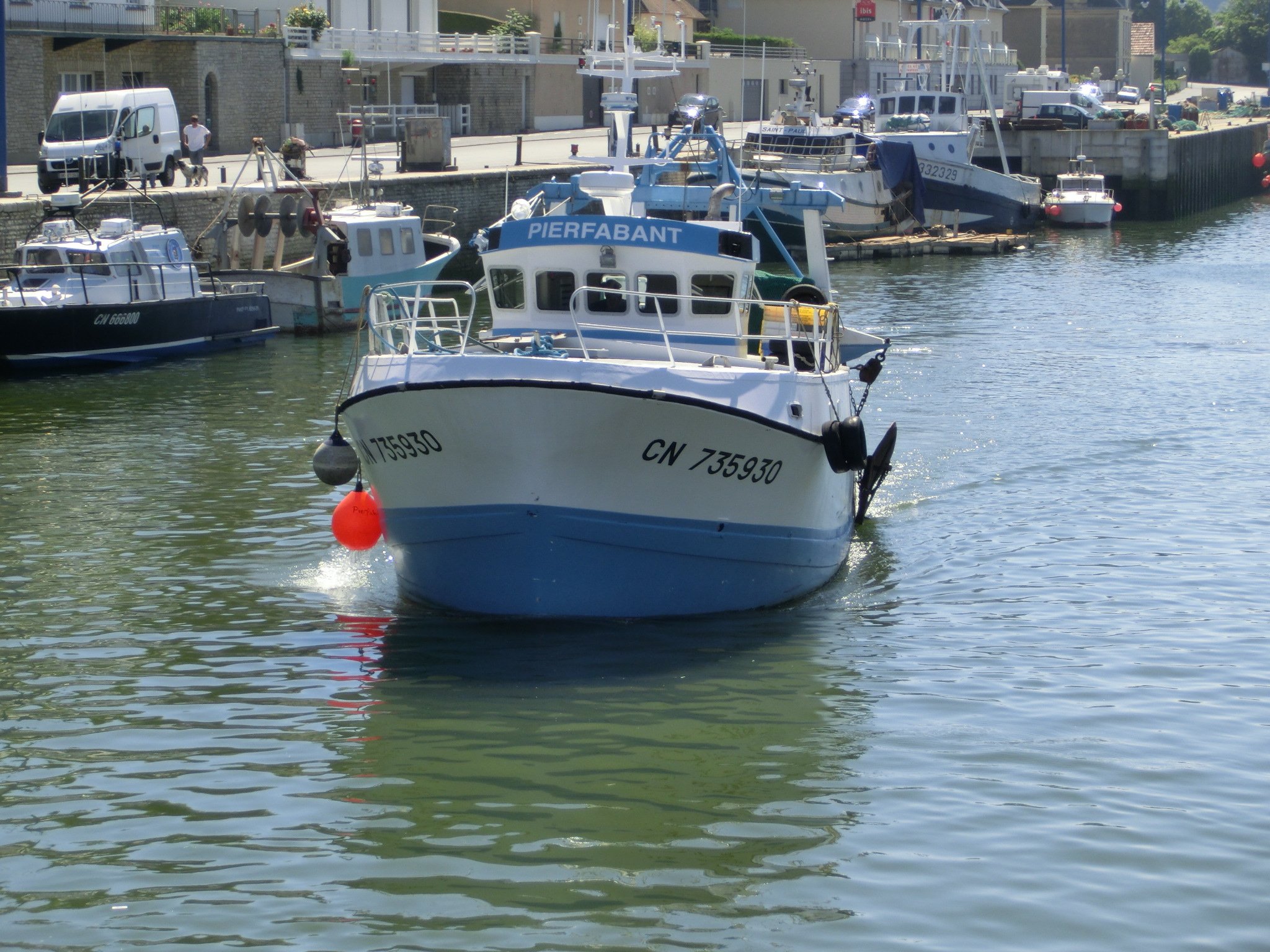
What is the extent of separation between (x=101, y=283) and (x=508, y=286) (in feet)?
41.8

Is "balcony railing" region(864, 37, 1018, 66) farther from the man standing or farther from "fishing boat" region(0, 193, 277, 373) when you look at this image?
"fishing boat" region(0, 193, 277, 373)

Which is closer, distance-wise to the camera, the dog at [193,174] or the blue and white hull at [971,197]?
the dog at [193,174]

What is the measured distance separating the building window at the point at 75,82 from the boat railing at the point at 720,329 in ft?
112

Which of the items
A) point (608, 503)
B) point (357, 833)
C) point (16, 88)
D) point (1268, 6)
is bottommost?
point (357, 833)

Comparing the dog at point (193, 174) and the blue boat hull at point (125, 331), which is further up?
the dog at point (193, 174)

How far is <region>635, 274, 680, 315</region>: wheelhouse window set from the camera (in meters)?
12.6

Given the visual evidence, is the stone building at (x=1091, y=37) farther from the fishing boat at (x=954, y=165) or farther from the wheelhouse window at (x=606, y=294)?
the wheelhouse window at (x=606, y=294)

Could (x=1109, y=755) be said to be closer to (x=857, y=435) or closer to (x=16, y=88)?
(x=857, y=435)

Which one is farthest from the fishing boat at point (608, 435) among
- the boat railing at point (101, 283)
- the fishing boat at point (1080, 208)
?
the fishing boat at point (1080, 208)

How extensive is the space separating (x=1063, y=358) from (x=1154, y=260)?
17.9 metres

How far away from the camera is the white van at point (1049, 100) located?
2448 inches

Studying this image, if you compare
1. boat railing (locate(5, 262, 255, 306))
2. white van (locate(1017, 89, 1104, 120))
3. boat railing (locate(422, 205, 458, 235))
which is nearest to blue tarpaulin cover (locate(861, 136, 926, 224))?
boat railing (locate(422, 205, 458, 235))

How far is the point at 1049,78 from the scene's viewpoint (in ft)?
233

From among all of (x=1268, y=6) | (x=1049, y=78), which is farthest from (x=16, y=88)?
(x=1268, y=6)
